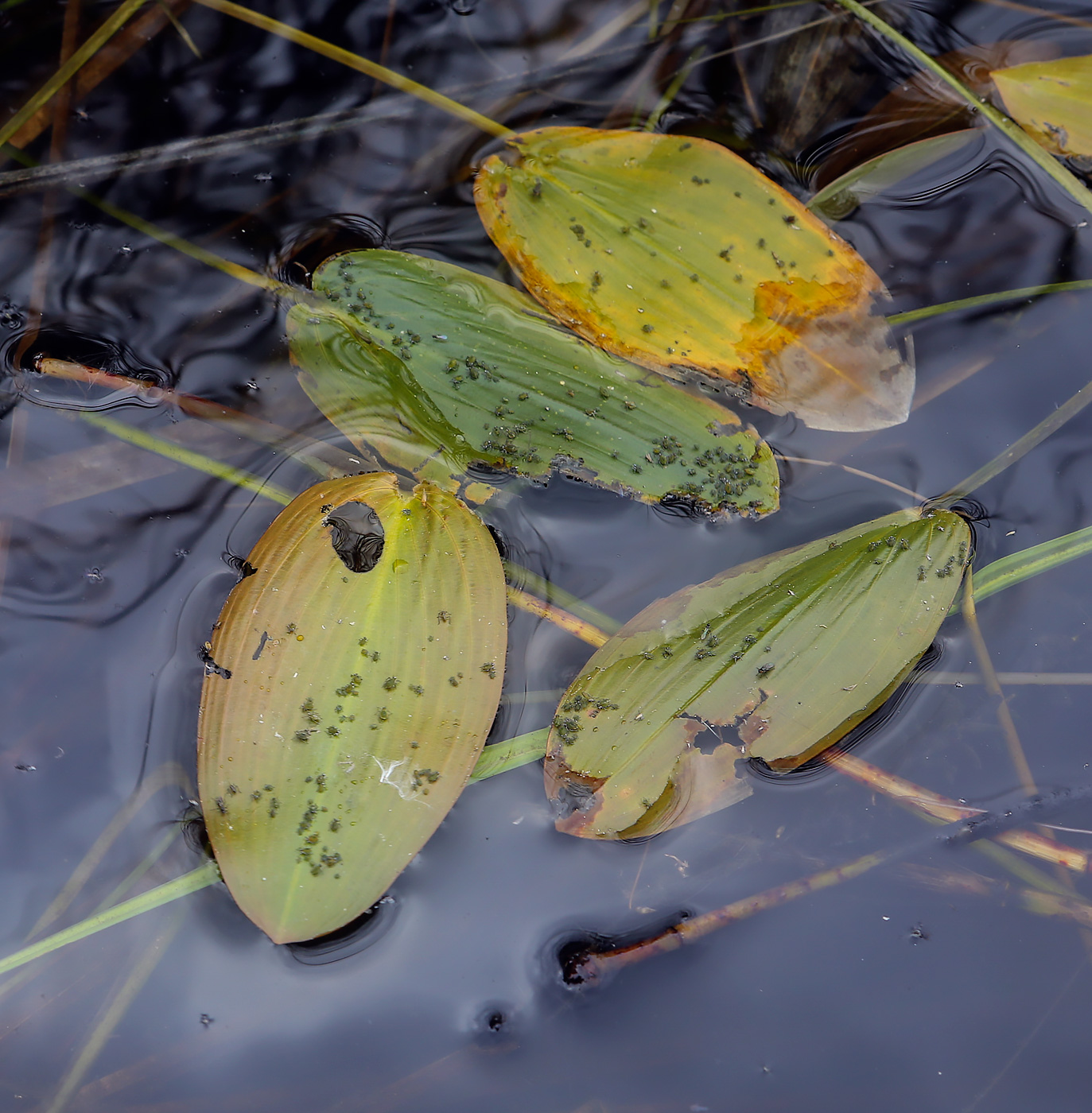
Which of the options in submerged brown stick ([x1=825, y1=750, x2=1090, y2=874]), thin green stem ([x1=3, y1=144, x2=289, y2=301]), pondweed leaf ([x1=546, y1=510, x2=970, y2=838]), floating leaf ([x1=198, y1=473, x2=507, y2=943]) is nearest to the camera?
floating leaf ([x1=198, y1=473, x2=507, y2=943])

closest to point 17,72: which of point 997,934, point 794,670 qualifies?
point 794,670

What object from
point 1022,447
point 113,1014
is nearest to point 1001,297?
point 1022,447

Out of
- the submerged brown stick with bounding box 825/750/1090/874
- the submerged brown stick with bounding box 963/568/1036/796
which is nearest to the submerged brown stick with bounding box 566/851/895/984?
the submerged brown stick with bounding box 825/750/1090/874

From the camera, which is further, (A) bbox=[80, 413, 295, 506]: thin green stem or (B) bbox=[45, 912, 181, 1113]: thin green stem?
(A) bbox=[80, 413, 295, 506]: thin green stem

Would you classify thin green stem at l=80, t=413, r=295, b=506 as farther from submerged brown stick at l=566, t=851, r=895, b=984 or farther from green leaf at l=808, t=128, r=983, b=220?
green leaf at l=808, t=128, r=983, b=220

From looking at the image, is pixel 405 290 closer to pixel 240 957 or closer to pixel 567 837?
pixel 567 837

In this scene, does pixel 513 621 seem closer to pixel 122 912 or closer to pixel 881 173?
pixel 122 912
